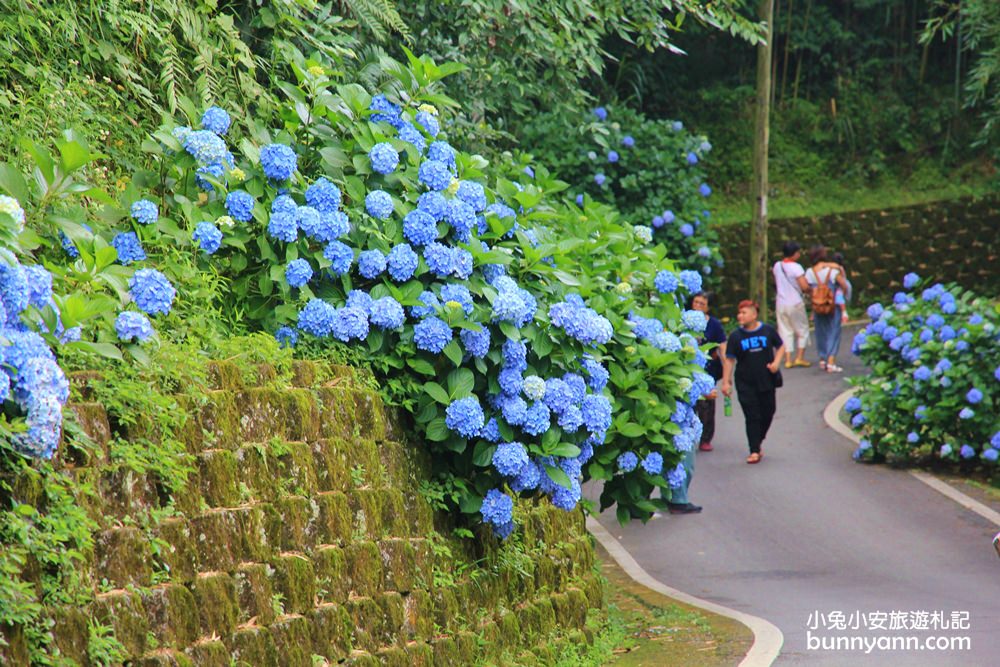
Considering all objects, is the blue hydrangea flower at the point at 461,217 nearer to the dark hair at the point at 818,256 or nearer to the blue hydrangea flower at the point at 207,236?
the blue hydrangea flower at the point at 207,236

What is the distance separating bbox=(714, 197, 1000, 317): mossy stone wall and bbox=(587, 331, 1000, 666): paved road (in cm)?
971

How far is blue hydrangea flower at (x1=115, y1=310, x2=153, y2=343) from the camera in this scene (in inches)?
180

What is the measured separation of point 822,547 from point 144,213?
687 centimetres

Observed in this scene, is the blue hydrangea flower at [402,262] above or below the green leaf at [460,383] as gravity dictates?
above

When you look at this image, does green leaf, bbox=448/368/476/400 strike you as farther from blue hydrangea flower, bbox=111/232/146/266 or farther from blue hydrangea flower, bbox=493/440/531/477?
blue hydrangea flower, bbox=111/232/146/266

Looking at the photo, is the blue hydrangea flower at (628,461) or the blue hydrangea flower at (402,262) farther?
the blue hydrangea flower at (628,461)

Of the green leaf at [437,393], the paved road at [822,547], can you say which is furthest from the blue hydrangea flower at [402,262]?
the paved road at [822,547]

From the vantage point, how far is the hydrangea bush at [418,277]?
5.85 metres

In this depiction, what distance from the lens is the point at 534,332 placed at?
20.8 feet

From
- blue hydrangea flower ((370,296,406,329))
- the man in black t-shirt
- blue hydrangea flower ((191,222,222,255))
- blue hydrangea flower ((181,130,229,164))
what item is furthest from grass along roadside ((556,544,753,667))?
the man in black t-shirt

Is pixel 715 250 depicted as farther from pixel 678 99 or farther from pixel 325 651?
pixel 325 651

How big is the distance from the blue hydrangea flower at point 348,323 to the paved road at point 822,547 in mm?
3199

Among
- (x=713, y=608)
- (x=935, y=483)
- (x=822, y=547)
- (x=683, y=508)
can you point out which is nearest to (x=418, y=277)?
(x=713, y=608)

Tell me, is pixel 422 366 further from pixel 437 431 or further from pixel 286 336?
pixel 286 336
